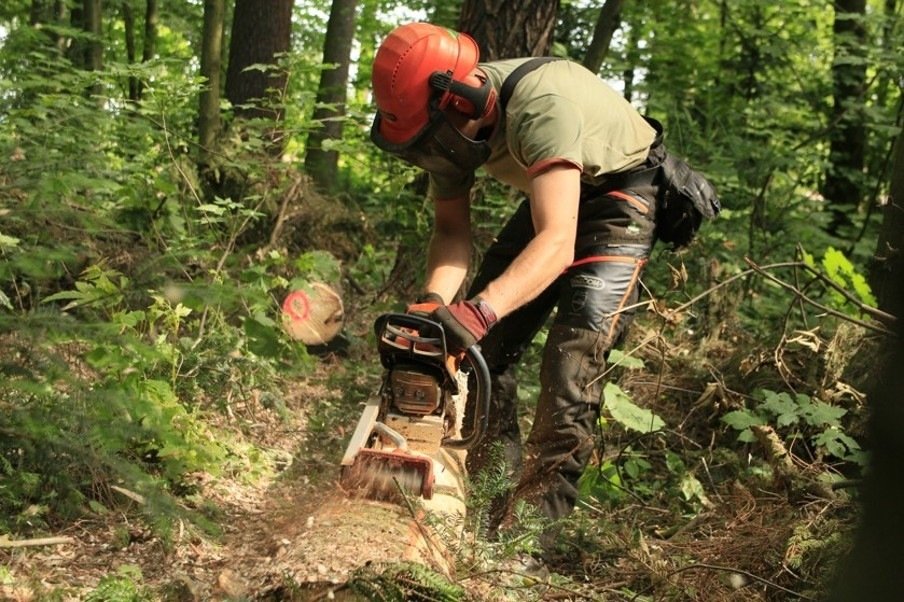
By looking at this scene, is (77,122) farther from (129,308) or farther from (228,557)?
(228,557)

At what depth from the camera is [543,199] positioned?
3.38 m

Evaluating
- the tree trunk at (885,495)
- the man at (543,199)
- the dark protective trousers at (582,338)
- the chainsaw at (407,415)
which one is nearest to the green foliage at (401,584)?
the chainsaw at (407,415)

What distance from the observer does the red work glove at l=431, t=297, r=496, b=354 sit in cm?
301

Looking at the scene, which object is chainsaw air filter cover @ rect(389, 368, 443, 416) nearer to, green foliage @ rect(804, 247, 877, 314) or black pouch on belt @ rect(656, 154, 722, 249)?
black pouch on belt @ rect(656, 154, 722, 249)

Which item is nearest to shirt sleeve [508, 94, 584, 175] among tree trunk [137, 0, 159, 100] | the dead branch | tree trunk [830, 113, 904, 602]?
the dead branch

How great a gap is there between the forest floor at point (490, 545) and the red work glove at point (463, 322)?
0.62 meters

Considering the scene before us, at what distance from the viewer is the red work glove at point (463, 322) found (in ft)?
9.88

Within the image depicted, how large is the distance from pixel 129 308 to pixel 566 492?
2538 mm

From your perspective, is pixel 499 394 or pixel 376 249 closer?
pixel 499 394

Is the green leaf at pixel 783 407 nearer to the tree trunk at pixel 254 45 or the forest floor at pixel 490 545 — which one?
the forest floor at pixel 490 545

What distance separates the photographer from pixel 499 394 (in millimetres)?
4281

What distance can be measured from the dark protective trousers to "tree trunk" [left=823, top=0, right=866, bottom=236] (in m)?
5.96

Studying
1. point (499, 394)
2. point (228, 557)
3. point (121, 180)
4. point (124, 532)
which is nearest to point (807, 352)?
point (499, 394)

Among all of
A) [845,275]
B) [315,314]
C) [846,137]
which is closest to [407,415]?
[315,314]
